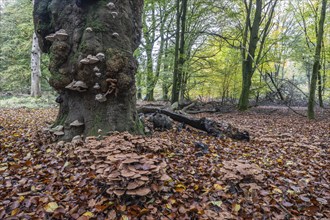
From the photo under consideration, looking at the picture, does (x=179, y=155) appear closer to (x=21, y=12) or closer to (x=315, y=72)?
(x=315, y=72)

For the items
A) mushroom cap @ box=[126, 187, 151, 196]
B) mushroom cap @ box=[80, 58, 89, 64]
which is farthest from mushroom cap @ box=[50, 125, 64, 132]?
mushroom cap @ box=[126, 187, 151, 196]

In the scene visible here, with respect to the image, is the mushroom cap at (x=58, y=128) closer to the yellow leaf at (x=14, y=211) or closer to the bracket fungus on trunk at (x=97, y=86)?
the bracket fungus on trunk at (x=97, y=86)

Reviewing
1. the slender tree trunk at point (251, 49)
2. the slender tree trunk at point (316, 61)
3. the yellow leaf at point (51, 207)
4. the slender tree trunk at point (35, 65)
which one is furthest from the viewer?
the slender tree trunk at point (35, 65)

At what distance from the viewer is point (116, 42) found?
12.9 ft

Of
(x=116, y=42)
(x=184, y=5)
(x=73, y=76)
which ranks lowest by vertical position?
(x=73, y=76)

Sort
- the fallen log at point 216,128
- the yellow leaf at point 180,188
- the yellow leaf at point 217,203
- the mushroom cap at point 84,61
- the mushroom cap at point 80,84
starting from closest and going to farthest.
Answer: the yellow leaf at point 217,203, the yellow leaf at point 180,188, the mushroom cap at point 84,61, the mushroom cap at point 80,84, the fallen log at point 216,128

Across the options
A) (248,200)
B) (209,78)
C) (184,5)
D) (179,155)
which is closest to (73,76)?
(179,155)

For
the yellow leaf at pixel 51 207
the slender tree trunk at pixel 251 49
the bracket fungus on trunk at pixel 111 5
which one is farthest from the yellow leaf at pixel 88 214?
the slender tree trunk at pixel 251 49

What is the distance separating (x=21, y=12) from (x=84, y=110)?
15.8 metres

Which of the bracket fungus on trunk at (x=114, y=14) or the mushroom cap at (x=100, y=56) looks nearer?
the mushroom cap at (x=100, y=56)

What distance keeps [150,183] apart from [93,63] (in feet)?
8.13

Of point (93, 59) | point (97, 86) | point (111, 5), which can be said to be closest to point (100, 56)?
point (93, 59)

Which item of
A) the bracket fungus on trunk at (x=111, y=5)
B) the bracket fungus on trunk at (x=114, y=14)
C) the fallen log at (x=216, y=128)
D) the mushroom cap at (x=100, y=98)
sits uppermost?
the bracket fungus on trunk at (x=111, y=5)

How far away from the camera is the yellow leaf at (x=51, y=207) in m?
2.08
